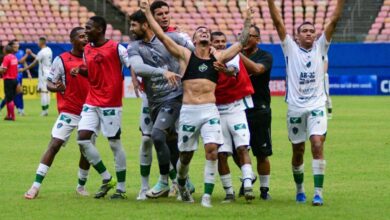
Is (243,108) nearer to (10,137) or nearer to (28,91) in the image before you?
(10,137)

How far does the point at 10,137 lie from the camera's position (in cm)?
2486

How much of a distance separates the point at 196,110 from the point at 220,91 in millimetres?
729

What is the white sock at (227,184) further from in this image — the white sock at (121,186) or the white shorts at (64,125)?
the white shorts at (64,125)

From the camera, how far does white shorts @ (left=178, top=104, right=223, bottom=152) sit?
42.6 ft

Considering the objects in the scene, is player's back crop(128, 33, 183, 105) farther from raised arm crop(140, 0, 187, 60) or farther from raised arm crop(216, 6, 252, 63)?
raised arm crop(216, 6, 252, 63)

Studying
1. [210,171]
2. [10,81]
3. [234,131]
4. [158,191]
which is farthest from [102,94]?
[10,81]

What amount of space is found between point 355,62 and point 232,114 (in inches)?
1416

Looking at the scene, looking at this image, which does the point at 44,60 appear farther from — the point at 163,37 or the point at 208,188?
the point at 208,188

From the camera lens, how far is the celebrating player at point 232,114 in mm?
13406

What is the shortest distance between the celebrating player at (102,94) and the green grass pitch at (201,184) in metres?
0.67

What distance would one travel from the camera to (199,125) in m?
13.1

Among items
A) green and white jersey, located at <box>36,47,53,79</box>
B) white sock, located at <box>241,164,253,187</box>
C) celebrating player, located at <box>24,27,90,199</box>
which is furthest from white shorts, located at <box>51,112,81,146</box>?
green and white jersey, located at <box>36,47,53,79</box>

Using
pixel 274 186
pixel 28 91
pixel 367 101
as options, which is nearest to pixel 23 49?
pixel 28 91

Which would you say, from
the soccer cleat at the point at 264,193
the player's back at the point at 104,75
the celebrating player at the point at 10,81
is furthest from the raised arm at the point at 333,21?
the celebrating player at the point at 10,81
